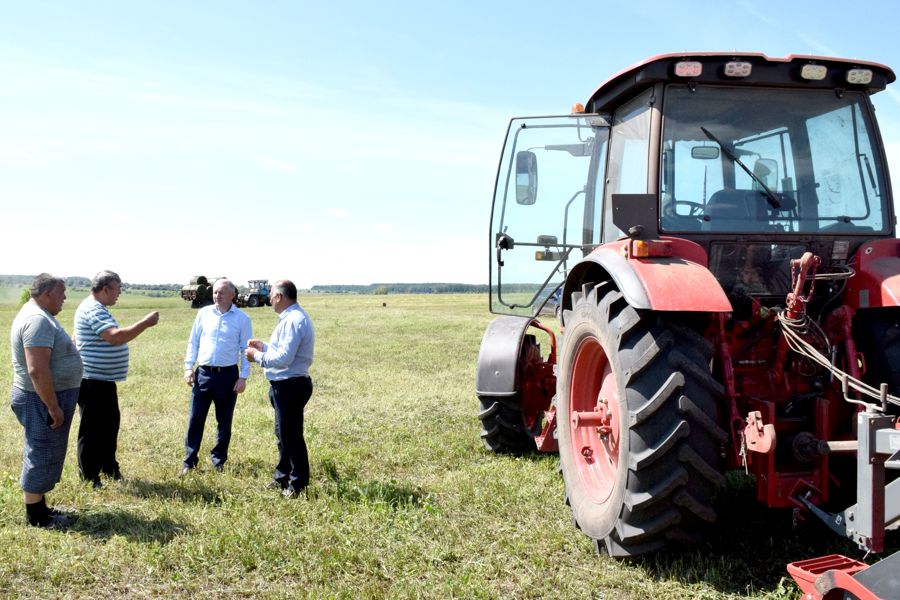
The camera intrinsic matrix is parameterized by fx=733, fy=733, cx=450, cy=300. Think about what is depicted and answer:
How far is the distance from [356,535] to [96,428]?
2.63 metres

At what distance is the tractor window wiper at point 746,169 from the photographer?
170 inches

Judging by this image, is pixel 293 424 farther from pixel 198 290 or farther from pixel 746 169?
pixel 198 290

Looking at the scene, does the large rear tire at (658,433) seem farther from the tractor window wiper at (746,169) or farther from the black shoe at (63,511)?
the black shoe at (63,511)

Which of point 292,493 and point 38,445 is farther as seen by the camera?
point 292,493

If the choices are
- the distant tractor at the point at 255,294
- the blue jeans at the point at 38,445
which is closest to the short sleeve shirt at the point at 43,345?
the blue jeans at the point at 38,445

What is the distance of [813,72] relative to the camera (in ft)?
14.0

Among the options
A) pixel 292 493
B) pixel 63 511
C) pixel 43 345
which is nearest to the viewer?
pixel 43 345

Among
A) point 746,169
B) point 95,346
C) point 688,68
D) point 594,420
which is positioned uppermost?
point 688,68

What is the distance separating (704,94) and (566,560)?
2.82 meters

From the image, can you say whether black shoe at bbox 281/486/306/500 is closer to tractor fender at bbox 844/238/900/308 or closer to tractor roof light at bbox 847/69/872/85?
tractor fender at bbox 844/238/900/308

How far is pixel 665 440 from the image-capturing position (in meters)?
3.54

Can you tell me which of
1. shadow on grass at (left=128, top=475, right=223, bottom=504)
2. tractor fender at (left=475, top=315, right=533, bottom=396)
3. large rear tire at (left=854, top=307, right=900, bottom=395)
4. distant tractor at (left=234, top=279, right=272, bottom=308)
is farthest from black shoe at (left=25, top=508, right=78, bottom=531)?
distant tractor at (left=234, top=279, right=272, bottom=308)

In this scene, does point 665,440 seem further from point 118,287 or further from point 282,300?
point 118,287

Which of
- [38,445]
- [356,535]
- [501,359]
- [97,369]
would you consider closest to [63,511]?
[38,445]
